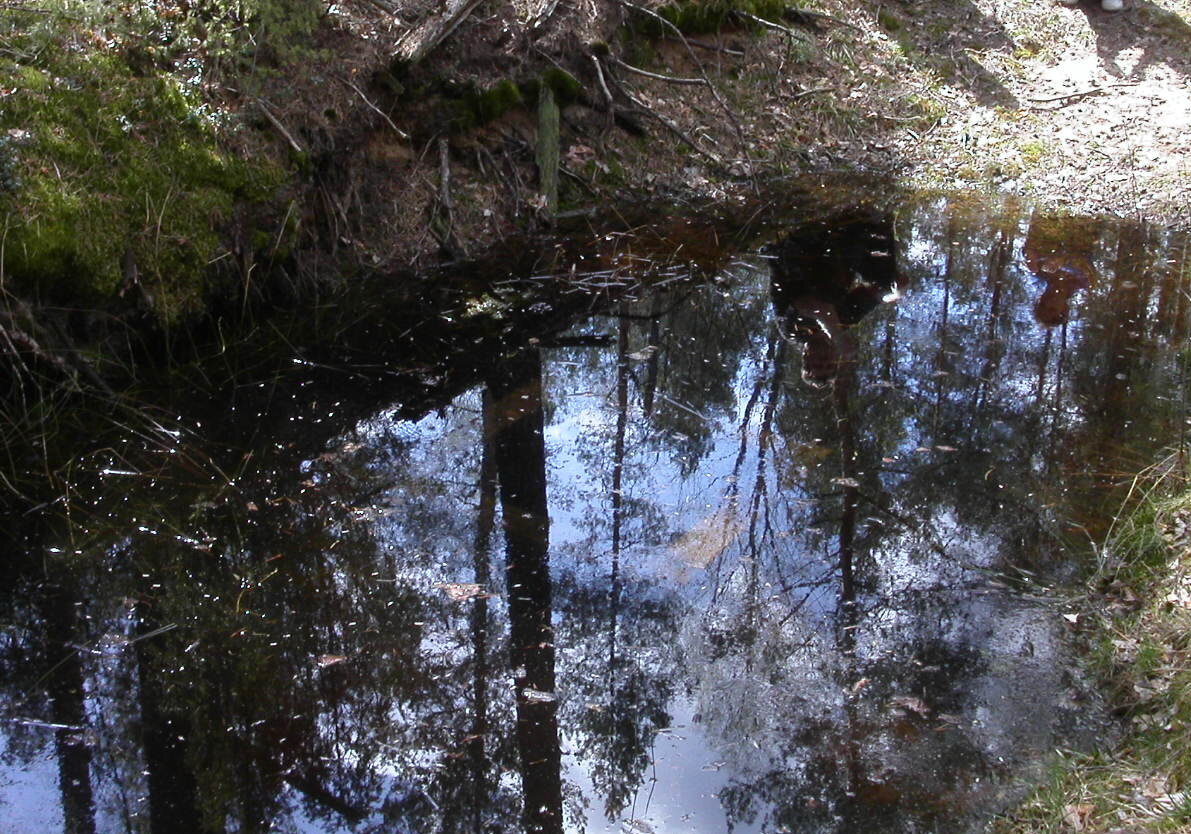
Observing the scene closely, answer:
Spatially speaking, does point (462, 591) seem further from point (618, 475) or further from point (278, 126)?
point (278, 126)

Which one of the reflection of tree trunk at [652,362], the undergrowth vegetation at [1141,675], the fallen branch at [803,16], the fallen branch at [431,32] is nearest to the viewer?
the undergrowth vegetation at [1141,675]

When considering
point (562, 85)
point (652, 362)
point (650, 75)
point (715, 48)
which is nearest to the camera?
point (652, 362)

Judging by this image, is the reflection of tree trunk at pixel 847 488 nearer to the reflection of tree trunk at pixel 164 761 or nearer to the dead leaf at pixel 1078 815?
→ the dead leaf at pixel 1078 815

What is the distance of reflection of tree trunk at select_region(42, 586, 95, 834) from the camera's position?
381 centimetres

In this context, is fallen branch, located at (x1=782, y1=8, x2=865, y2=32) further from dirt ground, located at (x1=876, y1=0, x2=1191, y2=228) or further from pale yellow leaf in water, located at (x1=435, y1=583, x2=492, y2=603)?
pale yellow leaf in water, located at (x1=435, y1=583, x2=492, y2=603)

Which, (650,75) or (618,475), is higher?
(650,75)

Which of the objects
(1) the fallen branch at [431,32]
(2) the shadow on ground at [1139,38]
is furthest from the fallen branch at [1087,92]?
(1) the fallen branch at [431,32]

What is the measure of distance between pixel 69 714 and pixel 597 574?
90.8 inches

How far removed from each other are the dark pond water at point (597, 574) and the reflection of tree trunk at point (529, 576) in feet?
0.06

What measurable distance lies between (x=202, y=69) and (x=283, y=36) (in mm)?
688

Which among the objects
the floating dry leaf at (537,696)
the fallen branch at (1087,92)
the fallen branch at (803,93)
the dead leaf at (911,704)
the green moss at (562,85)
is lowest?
the floating dry leaf at (537,696)

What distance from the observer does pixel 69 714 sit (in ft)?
13.9

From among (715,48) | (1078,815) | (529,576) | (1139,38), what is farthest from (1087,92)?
(1078,815)

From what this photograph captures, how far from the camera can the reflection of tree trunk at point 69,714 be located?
12.5 ft
